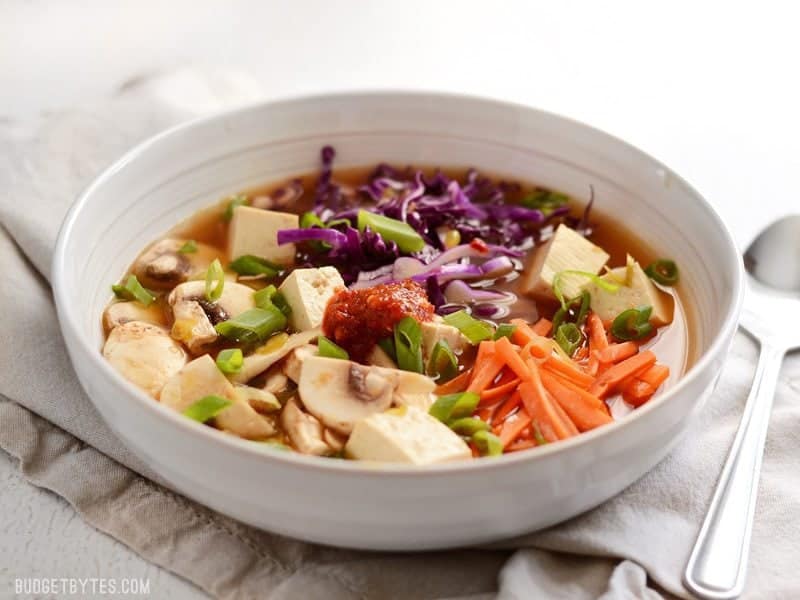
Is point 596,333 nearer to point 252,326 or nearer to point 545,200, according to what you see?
point 545,200

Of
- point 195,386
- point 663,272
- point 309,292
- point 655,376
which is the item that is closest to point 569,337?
point 655,376

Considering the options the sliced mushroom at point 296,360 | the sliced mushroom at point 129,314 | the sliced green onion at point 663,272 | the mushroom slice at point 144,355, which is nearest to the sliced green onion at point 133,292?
the sliced mushroom at point 129,314

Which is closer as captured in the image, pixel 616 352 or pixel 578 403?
pixel 578 403

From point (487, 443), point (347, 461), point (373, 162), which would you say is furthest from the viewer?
point (373, 162)

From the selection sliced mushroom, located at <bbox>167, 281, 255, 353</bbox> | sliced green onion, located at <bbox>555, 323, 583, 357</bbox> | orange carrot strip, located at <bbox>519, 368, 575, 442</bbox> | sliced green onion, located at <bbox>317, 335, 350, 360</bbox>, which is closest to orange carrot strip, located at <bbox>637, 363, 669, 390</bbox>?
sliced green onion, located at <bbox>555, 323, 583, 357</bbox>

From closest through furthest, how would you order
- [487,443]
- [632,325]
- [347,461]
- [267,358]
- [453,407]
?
[347,461] → [487,443] → [453,407] → [267,358] → [632,325]

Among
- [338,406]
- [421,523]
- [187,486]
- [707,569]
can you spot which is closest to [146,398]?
[187,486]

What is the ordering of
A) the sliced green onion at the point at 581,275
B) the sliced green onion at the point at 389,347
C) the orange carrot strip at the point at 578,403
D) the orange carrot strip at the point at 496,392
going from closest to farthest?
the orange carrot strip at the point at 578,403 → the orange carrot strip at the point at 496,392 → the sliced green onion at the point at 389,347 → the sliced green onion at the point at 581,275

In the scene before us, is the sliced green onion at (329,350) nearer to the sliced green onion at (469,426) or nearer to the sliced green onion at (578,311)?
the sliced green onion at (469,426)
